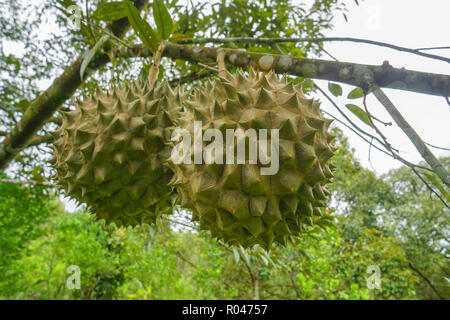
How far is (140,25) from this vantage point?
115cm

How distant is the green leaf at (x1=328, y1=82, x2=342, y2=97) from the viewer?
3.36 ft

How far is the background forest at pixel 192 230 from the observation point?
98.9 inches

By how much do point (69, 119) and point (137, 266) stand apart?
238 inches

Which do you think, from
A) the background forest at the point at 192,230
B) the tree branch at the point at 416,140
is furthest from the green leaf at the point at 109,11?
the tree branch at the point at 416,140

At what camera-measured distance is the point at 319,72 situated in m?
0.91

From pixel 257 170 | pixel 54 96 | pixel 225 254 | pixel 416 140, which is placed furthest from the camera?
pixel 225 254

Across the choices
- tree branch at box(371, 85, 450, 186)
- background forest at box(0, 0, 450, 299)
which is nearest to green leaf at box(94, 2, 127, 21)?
background forest at box(0, 0, 450, 299)

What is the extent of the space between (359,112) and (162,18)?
2.65 feet

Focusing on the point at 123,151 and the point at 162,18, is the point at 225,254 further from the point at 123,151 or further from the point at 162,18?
the point at 162,18

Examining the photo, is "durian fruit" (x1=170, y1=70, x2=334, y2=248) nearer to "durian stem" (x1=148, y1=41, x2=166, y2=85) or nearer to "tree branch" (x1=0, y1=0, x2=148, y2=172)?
"durian stem" (x1=148, y1=41, x2=166, y2=85)

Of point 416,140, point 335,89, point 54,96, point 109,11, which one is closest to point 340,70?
point 335,89

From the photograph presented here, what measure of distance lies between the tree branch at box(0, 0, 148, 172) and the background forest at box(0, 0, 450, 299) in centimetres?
10
